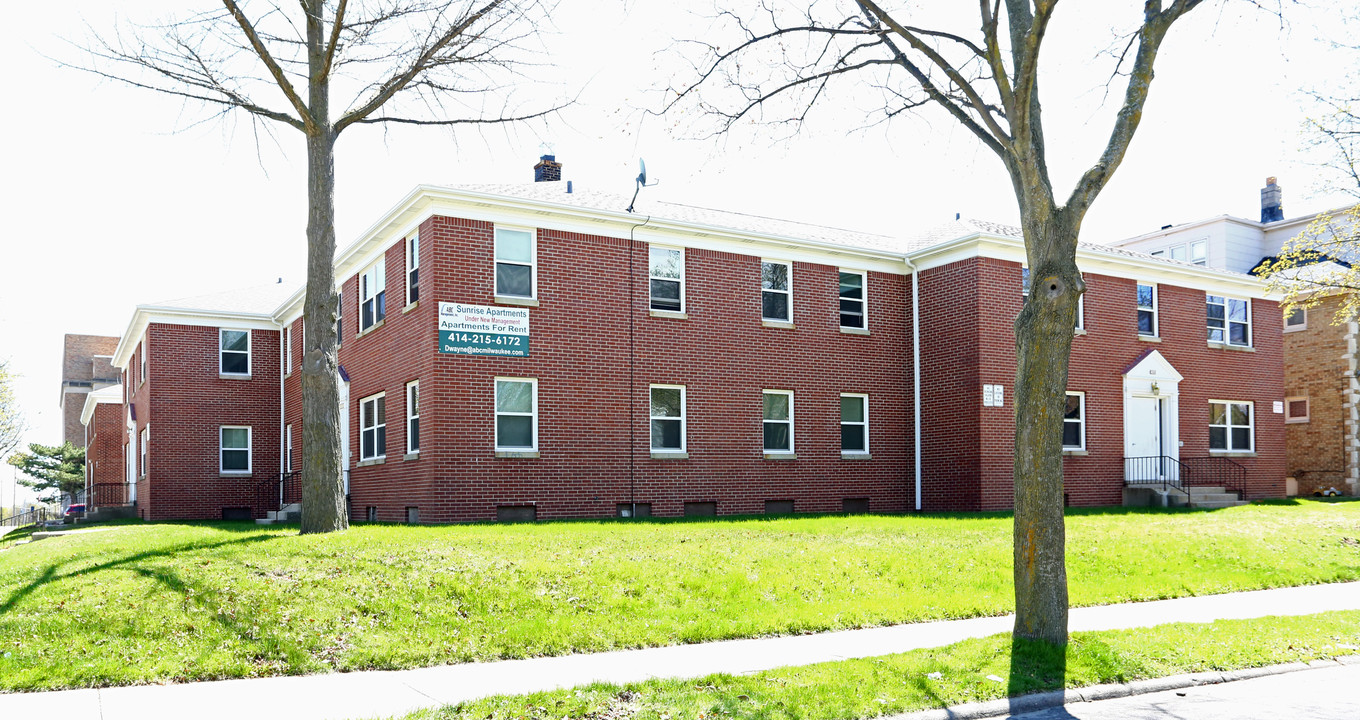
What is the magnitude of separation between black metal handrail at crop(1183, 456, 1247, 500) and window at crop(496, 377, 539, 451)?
55.8ft

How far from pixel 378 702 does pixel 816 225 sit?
2196 centimetres

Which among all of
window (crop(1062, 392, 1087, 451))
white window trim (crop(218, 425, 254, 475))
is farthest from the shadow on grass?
white window trim (crop(218, 425, 254, 475))

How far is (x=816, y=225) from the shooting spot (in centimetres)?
2744

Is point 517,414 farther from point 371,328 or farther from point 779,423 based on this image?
point 779,423

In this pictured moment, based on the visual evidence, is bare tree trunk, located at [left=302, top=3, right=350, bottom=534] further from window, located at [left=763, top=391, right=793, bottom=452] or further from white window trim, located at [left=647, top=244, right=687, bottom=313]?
window, located at [left=763, top=391, right=793, bottom=452]

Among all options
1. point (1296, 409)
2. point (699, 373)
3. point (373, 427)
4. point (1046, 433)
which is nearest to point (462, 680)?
point (1046, 433)

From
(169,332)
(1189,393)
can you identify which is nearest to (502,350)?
(169,332)

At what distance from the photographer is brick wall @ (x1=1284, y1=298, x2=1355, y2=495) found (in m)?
32.0

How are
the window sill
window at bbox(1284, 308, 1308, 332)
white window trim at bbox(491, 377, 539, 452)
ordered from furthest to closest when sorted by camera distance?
window at bbox(1284, 308, 1308, 332) → the window sill → white window trim at bbox(491, 377, 539, 452)

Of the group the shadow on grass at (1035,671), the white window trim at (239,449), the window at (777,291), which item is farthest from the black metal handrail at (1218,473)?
the white window trim at (239,449)

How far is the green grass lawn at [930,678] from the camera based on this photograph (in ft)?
22.0

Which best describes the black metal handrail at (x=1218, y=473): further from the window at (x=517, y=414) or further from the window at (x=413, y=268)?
the window at (x=413, y=268)

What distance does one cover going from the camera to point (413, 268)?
20719 mm

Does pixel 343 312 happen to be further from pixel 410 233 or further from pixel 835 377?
pixel 835 377
